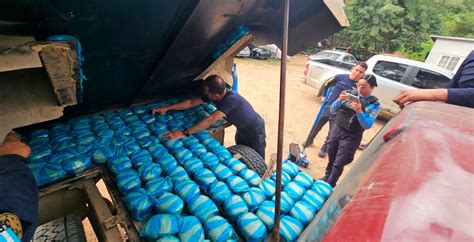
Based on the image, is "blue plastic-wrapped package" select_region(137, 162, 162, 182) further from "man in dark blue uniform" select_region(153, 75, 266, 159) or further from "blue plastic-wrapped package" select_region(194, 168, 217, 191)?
"man in dark blue uniform" select_region(153, 75, 266, 159)

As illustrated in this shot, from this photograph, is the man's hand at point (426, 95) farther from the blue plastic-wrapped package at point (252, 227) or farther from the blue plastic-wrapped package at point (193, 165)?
the blue plastic-wrapped package at point (193, 165)

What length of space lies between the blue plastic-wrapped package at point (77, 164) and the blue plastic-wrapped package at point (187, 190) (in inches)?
33.2

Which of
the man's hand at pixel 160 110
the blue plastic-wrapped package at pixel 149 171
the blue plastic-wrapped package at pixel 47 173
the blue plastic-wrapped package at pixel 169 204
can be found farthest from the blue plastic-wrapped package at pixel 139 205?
the man's hand at pixel 160 110

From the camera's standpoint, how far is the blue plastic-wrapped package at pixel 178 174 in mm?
1929

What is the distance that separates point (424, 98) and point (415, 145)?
1040mm

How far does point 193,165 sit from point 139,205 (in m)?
0.59

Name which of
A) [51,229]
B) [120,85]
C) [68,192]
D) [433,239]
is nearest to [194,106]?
[120,85]

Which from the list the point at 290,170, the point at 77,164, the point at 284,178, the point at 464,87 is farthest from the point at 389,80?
the point at 77,164

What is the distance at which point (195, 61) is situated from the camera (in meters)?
2.94

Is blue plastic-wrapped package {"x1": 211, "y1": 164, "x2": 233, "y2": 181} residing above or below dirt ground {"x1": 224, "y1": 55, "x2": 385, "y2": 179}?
above

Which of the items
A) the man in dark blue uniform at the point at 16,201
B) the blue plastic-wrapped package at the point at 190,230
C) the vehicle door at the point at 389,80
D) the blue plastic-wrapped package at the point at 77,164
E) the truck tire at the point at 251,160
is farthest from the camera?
the vehicle door at the point at 389,80

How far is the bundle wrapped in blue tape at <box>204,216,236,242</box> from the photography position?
1.46 meters

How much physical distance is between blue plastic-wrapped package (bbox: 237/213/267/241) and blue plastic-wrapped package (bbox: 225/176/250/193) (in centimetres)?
27

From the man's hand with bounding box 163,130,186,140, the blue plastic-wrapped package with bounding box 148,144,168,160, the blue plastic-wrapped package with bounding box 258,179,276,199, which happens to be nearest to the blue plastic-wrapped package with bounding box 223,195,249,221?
the blue plastic-wrapped package with bounding box 258,179,276,199
